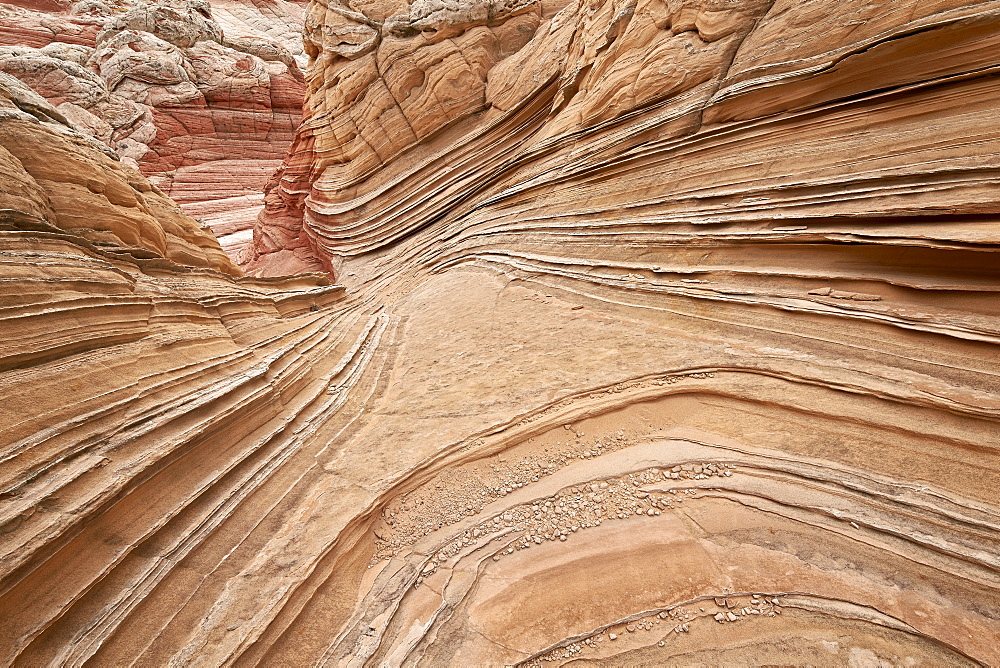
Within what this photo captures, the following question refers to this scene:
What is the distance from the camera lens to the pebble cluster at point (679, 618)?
242 cm

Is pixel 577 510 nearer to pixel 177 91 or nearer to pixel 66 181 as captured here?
pixel 66 181

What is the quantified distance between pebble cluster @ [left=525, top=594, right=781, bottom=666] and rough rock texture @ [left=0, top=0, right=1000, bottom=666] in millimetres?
14

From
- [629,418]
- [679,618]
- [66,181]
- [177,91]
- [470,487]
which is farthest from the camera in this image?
[177,91]

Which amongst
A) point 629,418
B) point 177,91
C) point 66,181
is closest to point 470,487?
point 629,418

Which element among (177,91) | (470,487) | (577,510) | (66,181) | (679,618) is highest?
(177,91)

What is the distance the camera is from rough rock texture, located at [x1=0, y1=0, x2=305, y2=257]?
62.0 ft

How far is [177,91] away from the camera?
67.9ft

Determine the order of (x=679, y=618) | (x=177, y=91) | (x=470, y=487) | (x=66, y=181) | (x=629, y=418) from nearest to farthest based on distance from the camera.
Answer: (x=679, y=618), (x=470, y=487), (x=629, y=418), (x=66, y=181), (x=177, y=91)

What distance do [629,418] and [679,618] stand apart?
65.3 inches

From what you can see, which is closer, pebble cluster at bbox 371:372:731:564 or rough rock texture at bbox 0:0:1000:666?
rough rock texture at bbox 0:0:1000:666

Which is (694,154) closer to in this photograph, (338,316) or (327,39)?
(338,316)

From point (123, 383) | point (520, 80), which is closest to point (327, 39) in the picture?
point (520, 80)

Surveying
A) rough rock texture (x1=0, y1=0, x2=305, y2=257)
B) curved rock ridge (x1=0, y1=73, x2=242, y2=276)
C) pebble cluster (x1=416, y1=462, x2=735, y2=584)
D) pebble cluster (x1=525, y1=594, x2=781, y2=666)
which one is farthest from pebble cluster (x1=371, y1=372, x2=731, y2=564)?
rough rock texture (x1=0, y1=0, x2=305, y2=257)

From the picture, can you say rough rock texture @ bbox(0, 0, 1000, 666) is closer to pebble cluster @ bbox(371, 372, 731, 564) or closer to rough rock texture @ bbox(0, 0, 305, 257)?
pebble cluster @ bbox(371, 372, 731, 564)
